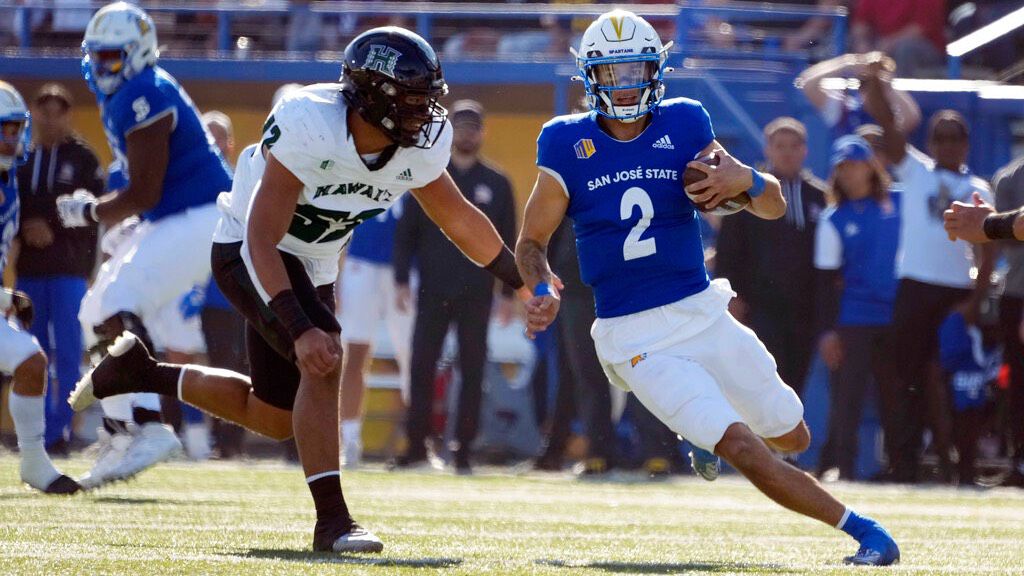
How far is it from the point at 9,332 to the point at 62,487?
2.32 ft

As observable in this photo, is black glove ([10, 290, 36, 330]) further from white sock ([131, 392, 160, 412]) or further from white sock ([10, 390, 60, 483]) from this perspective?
white sock ([131, 392, 160, 412])

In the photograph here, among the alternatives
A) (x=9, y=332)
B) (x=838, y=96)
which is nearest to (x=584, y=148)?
(x=9, y=332)

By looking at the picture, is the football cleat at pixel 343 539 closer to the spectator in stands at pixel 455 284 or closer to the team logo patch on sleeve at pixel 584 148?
the team logo patch on sleeve at pixel 584 148

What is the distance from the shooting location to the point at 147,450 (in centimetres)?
726

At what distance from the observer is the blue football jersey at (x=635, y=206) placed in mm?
5719

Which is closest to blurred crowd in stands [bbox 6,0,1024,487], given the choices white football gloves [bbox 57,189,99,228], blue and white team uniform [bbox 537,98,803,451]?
white football gloves [bbox 57,189,99,228]

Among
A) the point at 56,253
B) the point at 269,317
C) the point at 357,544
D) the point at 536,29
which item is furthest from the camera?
the point at 536,29

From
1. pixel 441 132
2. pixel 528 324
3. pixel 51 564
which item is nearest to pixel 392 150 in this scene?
pixel 441 132

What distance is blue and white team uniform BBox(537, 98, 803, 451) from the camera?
5.64 meters

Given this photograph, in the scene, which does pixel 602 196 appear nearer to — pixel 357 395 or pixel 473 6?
pixel 357 395

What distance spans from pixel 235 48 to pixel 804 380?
6582 mm

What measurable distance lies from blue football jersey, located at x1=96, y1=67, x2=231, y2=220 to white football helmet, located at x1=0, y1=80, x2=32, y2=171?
0.36 meters

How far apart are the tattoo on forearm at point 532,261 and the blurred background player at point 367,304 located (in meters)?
4.93

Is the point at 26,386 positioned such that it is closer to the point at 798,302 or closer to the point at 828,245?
the point at 798,302
